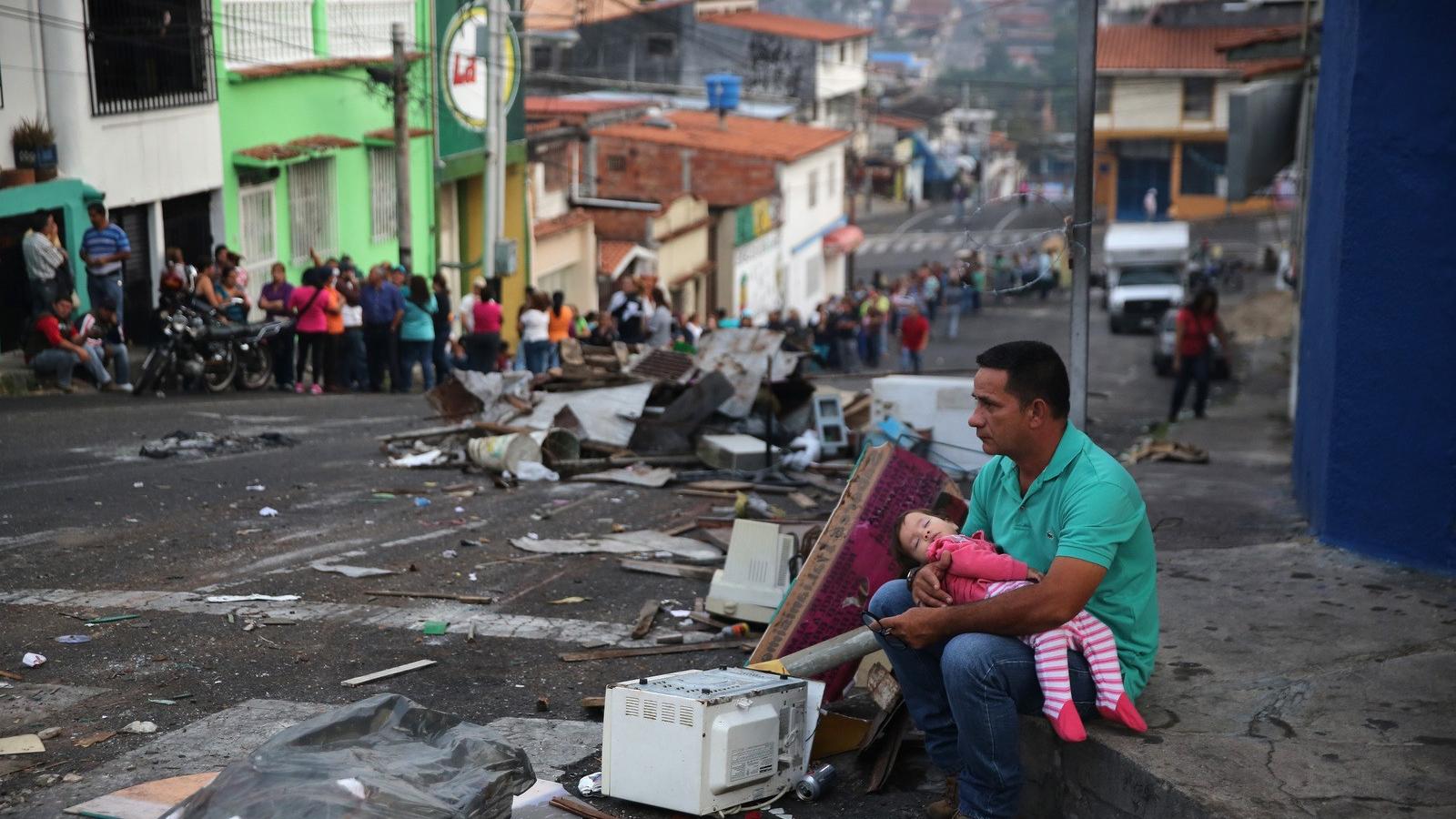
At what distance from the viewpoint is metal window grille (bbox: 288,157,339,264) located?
86.8ft

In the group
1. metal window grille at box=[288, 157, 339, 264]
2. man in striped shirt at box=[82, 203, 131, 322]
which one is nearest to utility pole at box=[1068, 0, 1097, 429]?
man in striped shirt at box=[82, 203, 131, 322]

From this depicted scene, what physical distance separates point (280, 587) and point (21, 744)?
2642 mm

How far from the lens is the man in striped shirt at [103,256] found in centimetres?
1719

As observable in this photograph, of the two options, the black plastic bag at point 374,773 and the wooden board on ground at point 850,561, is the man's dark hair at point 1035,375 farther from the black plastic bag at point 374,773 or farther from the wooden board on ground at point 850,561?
the black plastic bag at point 374,773

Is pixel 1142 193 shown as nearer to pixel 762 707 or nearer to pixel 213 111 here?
pixel 213 111

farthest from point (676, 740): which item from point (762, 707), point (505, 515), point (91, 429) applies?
point (91, 429)

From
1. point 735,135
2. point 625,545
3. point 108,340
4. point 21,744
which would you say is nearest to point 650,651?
point 625,545

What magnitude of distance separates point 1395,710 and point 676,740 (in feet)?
7.70

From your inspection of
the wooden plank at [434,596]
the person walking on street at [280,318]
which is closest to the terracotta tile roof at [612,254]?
the person walking on street at [280,318]

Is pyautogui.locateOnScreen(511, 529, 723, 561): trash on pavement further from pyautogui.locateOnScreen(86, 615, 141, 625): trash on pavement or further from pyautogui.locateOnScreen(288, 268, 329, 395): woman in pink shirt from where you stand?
pyautogui.locateOnScreen(288, 268, 329, 395): woman in pink shirt

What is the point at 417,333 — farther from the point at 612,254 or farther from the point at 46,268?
the point at 612,254

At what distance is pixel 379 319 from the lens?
1898 cm

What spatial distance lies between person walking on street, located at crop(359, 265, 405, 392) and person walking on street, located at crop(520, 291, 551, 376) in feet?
5.47

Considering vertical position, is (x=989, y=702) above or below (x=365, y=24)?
below
